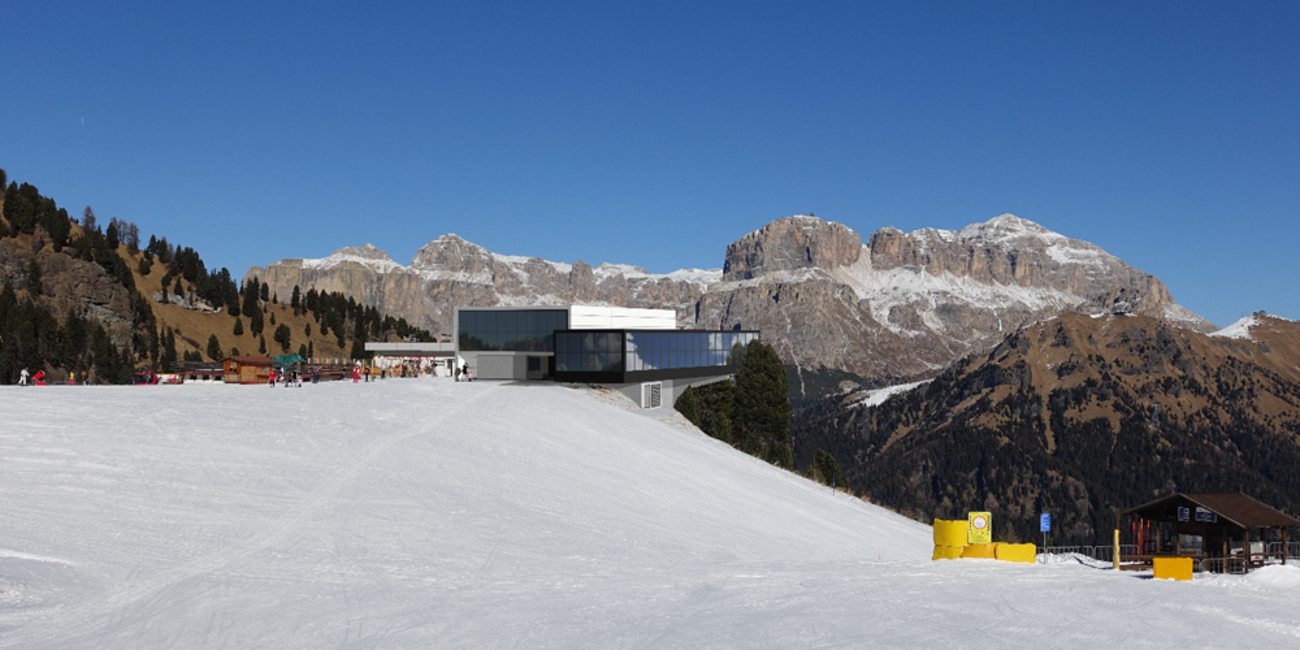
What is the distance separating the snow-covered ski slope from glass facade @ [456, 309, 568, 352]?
32.9 meters

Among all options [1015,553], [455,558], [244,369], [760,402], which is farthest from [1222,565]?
[244,369]

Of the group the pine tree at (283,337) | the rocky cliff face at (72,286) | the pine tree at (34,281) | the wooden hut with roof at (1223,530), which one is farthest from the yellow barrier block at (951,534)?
the pine tree at (283,337)

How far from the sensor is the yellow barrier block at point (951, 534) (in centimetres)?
2834

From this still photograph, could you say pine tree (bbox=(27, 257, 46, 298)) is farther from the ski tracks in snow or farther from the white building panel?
the ski tracks in snow

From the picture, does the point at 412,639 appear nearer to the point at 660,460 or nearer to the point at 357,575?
the point at 357,575

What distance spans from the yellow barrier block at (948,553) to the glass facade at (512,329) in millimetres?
49613

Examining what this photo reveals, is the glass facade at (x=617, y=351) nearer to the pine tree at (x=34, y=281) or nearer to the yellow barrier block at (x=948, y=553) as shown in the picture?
the yellow barrier block at (x=948, y=553)

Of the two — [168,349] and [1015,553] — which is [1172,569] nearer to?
[1015,553]

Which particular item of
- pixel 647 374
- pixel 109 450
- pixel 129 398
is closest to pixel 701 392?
pixel 647 374

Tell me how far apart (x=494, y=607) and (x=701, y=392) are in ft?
225

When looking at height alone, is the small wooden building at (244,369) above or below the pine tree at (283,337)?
below

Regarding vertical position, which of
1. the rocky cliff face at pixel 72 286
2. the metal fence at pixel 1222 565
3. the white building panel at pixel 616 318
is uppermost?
the rocky cliff face at pixel 72 286

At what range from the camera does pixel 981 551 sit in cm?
2780

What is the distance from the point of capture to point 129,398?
144 feet
